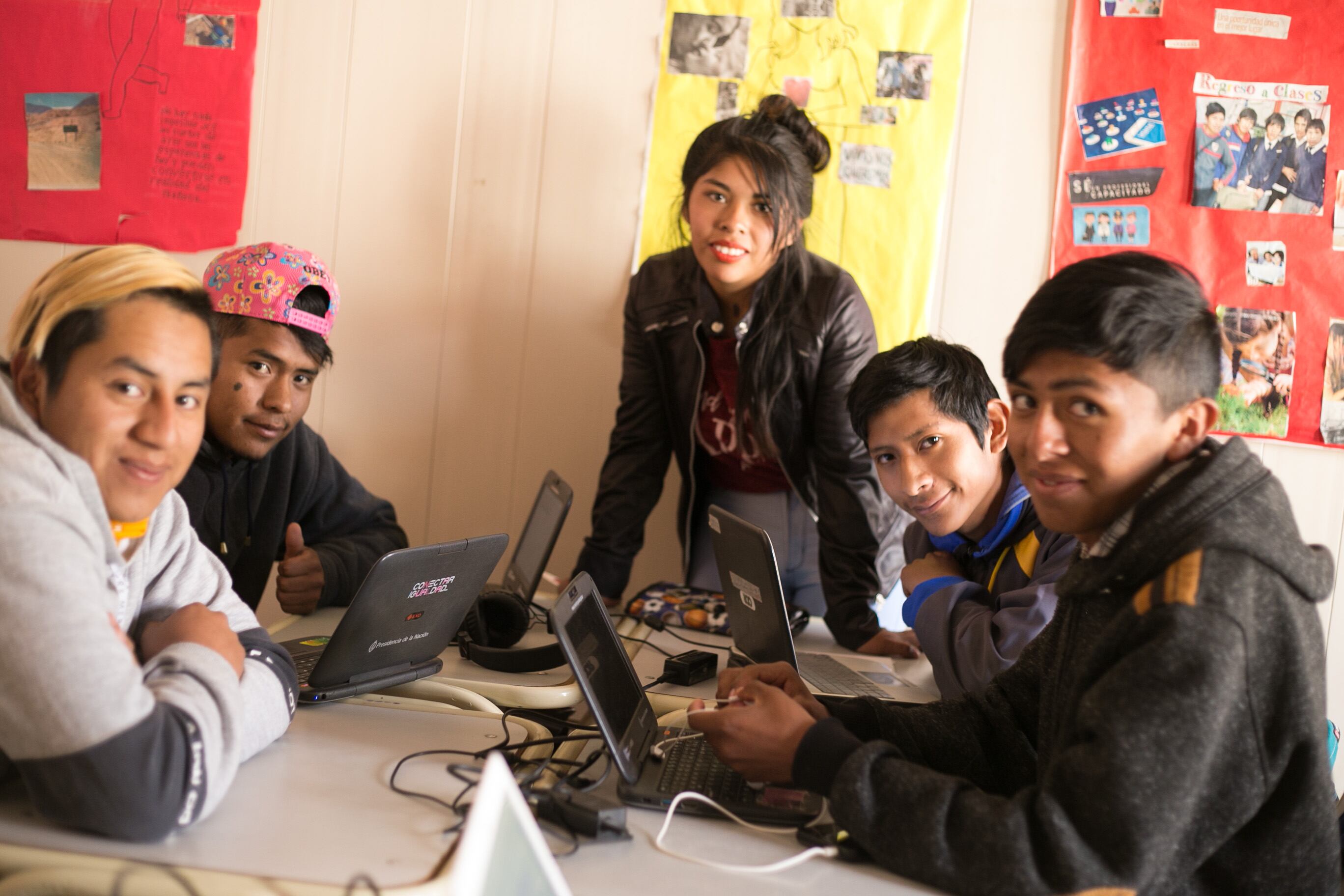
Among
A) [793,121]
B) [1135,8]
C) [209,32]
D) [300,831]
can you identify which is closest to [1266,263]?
[1135,8]

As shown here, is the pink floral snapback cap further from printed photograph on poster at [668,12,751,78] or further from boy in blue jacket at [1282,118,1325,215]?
boy in blue jacket at [1282,118,1325,215]

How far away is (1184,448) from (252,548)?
1.64 metres

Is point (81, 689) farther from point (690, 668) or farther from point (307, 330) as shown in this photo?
point (307, 330)

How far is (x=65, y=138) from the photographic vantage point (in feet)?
8.18

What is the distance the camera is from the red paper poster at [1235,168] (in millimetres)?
2184

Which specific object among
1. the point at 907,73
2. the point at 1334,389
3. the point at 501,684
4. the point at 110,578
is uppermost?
the point at 907,73

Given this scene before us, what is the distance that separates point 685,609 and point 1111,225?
1289 mm

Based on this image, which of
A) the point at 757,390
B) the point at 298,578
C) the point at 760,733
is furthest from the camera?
the point at 757,390

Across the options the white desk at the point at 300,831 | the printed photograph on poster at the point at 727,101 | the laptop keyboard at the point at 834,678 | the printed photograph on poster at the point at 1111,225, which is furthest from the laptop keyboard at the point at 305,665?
the printed photograph on poster at the point at 1111,225

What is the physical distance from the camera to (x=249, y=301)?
1795 mm

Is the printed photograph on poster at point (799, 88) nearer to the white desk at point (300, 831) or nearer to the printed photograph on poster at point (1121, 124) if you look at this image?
the printed photograph on poster at point (1121, 124)

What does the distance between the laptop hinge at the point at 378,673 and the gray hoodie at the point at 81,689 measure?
1.17 ft

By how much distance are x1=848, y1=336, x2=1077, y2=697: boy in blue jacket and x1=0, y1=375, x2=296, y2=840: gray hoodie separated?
39.8 inches

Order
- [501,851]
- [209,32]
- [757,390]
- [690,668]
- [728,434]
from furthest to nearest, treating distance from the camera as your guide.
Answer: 1. [209,32]
2. [728,434]
3. [757,390]
4. [690,668]
5. [501,851]
